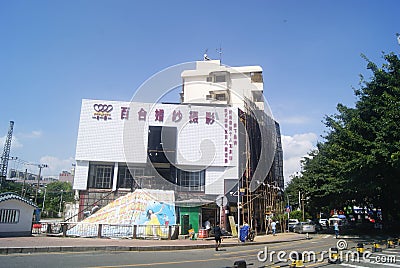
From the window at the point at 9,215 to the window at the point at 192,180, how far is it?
1519cm

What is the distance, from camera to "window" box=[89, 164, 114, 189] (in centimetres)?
2969

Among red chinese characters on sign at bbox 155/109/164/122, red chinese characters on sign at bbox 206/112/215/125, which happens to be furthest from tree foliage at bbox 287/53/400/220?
red chinese characters on sign at bbox 155/109/164/122

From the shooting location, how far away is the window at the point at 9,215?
1717 centimetres

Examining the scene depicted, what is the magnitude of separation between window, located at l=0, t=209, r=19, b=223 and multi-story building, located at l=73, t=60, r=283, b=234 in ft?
36.4

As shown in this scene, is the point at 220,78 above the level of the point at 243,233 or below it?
above

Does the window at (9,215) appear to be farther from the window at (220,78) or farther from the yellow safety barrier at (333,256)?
the window at (220,78)

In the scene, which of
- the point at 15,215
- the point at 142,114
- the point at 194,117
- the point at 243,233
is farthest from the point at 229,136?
the point at 15,215

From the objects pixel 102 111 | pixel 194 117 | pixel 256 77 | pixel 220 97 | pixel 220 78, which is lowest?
pixel 194 117

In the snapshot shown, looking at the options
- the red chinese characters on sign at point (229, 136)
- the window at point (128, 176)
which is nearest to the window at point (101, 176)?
the window at point (128, 176)

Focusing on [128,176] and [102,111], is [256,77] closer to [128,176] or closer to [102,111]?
[102,111]

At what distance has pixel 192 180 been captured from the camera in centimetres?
3012

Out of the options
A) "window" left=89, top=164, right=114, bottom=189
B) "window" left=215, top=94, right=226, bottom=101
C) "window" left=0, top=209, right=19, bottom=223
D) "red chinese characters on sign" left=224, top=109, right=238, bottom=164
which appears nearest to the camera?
"window" left=0, top=209, right=19, bottom=223

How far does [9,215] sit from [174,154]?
1543 cm

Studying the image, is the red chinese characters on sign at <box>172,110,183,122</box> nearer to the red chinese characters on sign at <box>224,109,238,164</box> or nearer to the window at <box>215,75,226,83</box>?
the red chinese characters on sign at <box>224,109,238,164</box>
